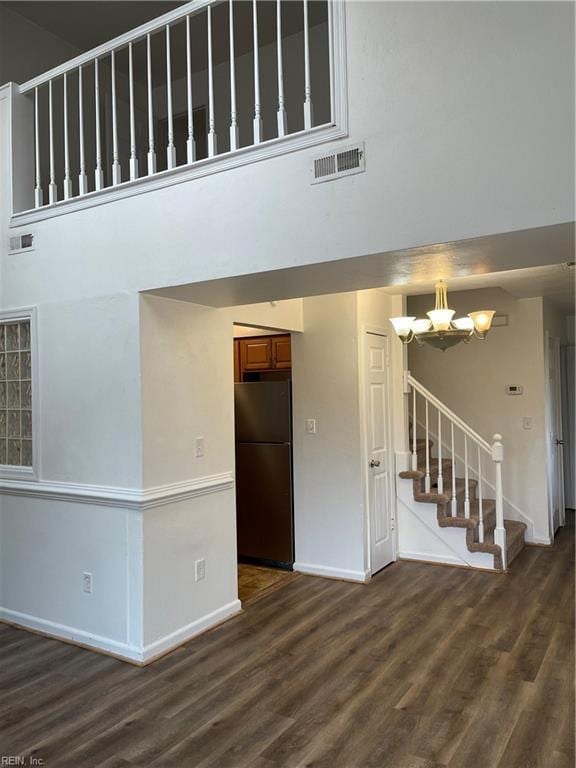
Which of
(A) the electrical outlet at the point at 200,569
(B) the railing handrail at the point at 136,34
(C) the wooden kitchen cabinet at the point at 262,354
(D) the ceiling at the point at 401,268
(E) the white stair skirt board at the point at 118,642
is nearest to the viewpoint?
(D) the ceiling at the point at 401,268

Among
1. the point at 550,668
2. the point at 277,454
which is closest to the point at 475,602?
the point at 550,668

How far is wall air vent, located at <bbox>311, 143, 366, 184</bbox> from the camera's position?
252cm

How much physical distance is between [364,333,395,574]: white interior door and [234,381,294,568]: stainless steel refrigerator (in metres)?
0.69

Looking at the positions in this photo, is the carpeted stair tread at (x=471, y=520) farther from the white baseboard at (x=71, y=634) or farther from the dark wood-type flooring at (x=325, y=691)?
the white baseboard at (x=71, y=634)

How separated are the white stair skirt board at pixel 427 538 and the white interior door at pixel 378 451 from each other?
15cm

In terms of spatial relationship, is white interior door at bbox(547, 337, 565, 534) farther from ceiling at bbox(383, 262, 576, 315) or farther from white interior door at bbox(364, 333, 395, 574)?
white interior door at bbox(364, 333, 395, 574)

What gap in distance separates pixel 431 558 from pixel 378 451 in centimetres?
110

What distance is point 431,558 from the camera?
4.96 meters

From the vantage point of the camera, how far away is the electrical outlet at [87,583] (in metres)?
3.45

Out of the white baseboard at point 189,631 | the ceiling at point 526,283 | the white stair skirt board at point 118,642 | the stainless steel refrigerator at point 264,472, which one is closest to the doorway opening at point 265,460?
the stainless steel refrigerator at point 264,472

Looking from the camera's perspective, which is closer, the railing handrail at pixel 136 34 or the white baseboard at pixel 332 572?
the railing handrail at pixel 136 34

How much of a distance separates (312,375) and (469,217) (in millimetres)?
2619

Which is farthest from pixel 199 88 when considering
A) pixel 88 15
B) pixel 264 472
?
pixel 264 472

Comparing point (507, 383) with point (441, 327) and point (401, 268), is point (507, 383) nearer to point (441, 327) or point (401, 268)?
point (441, 327)
